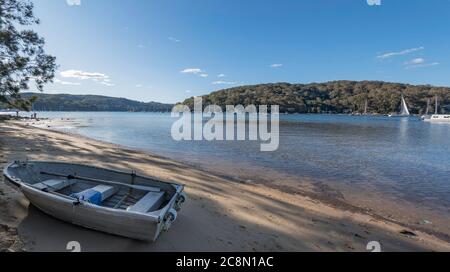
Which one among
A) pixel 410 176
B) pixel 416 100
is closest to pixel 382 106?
pixel 416 100

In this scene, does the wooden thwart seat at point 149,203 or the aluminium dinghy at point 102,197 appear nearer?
the aluminium dinghy at point 102,197

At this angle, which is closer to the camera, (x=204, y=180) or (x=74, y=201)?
(x=74, y=201)

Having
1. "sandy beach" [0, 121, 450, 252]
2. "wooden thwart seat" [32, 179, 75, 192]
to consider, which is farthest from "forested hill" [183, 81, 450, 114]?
"wooden thwart seat" [32, 179, 75, 192]

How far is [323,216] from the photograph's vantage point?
884 cm

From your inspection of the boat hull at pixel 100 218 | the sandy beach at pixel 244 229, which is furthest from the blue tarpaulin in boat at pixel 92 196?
the sandy beach at pixel 244 229

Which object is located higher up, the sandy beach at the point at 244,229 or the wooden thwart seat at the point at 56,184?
the wooden thwart seat at the point at 56,184

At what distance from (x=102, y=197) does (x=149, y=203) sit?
4.64ft

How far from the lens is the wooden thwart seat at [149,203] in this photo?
20.0ft

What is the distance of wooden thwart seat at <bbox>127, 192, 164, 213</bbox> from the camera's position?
608cm

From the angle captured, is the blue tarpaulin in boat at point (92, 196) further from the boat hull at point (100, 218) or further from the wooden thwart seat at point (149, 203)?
the wooden thwart seat at point (149, 203)

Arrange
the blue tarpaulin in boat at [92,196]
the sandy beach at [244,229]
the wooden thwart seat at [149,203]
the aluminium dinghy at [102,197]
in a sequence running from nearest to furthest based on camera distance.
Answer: the aluminium dinghy at [102,197] → the sandy beach at [244,229] → the wooden thwart seat at [149,203] → the blue tarpaulin in boat at [92,196]

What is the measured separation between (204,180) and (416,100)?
194 m

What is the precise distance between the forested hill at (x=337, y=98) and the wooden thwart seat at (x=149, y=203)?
134 m
